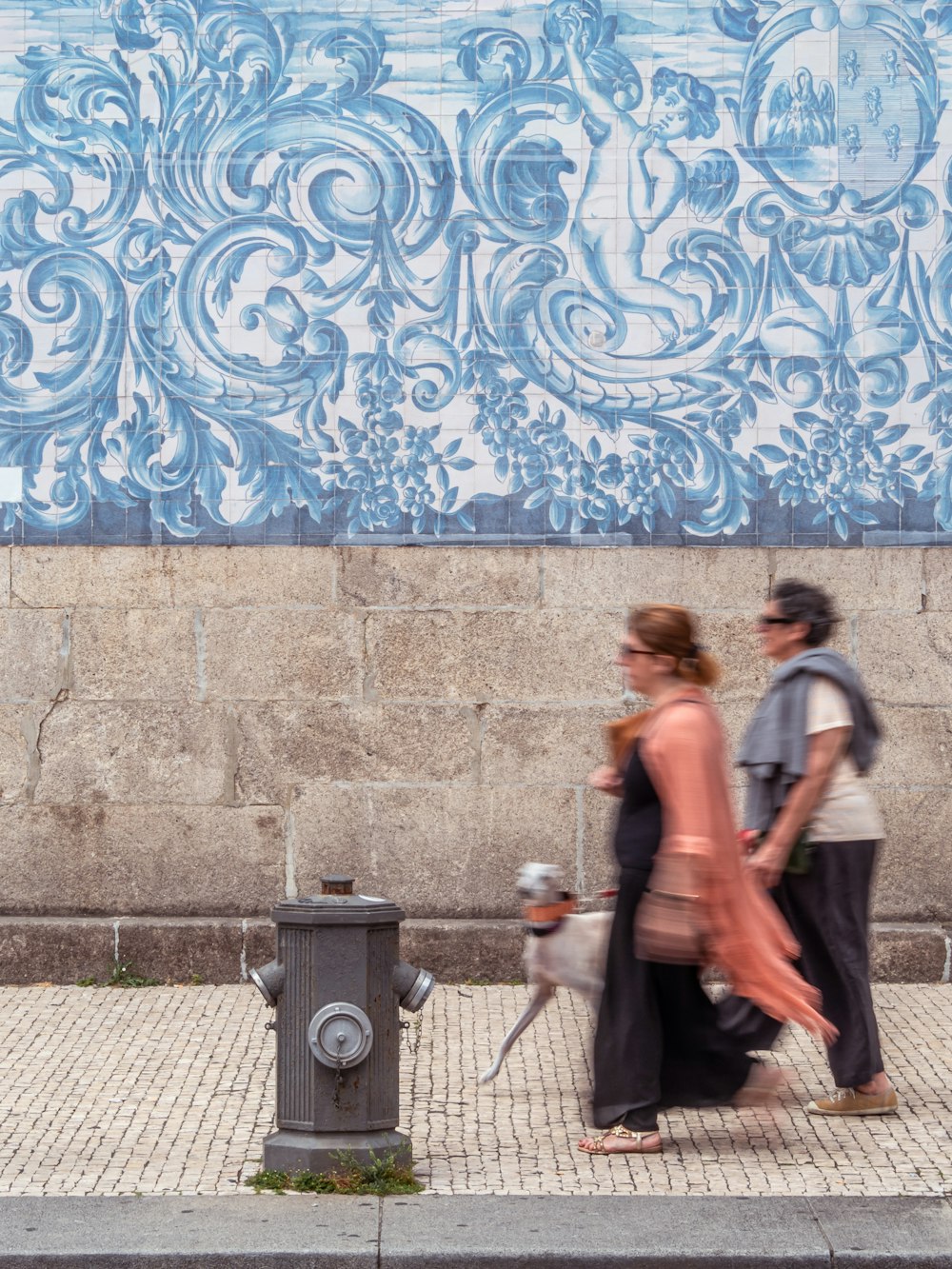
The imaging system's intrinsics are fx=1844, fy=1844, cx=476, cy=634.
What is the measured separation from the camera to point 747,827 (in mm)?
5762

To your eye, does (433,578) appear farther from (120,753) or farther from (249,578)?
(120,753)

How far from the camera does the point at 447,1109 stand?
5.92m

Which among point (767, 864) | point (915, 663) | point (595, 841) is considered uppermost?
point (915, 663)

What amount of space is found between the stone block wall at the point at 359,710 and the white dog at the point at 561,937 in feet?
7.91

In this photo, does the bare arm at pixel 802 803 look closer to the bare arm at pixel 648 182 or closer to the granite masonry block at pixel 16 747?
the bare arm at pixel 648 182

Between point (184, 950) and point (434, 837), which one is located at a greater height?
point (434, 837)

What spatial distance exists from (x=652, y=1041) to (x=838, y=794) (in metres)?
0.98

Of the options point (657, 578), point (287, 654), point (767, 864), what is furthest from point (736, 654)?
point (767, 864)

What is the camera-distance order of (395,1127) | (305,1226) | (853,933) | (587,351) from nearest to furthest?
(305,1226), (395,1127), (853,933), (587,351)

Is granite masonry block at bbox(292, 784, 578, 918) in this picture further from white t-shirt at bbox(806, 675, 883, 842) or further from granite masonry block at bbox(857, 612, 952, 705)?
white t-shirt at bbox(806, 675, 883, 842)

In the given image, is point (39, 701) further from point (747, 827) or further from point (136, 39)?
point (747, 827)

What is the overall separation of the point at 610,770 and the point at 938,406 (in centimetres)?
315

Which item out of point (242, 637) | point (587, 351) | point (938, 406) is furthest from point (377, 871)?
point (938, 406)

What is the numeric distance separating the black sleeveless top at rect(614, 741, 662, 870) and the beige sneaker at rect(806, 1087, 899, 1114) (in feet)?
3.81
